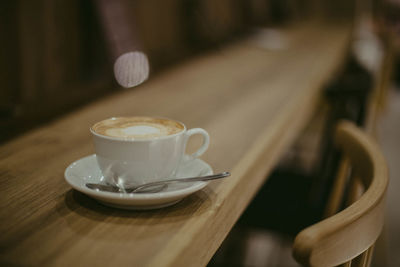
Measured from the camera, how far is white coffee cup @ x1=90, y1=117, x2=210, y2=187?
63 centimetres

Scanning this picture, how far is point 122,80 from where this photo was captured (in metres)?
1.56

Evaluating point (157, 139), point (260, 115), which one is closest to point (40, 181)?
point (157, 139)

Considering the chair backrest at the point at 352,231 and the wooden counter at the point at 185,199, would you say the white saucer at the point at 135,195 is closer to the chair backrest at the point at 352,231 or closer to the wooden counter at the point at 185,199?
the wooden counter at the point at 185,199

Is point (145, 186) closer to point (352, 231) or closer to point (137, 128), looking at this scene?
point (137, 128)

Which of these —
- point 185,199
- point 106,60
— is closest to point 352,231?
point 185,199

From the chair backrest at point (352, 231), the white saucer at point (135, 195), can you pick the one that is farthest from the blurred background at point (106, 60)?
the chair backrest at point (352, 231)

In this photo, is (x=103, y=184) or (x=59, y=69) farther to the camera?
(x=59, y=69)

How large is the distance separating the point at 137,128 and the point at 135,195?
0.13 meters

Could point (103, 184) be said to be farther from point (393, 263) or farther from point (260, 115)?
point (393, 263)

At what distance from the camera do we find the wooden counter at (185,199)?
0.54 m

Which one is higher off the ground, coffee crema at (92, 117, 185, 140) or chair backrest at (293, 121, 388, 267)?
coffee crema at (92, 117, 185, 140)

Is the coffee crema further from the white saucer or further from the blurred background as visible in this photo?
the blurred background

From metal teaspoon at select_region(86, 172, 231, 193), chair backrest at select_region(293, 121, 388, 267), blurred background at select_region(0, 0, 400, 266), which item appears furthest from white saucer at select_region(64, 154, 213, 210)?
blurred background at select_region(0, 0, 400, 266)

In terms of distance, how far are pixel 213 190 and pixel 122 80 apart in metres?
0.93
